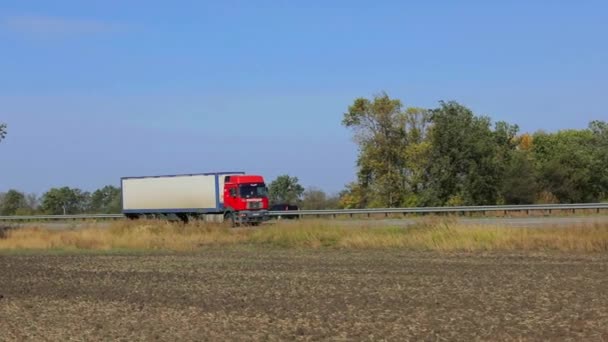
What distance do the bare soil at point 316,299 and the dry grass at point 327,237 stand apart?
99.3 inches

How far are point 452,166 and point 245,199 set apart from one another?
61.3ft

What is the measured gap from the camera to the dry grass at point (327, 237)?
22422mm

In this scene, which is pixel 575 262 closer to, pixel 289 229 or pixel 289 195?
pixel 289 229

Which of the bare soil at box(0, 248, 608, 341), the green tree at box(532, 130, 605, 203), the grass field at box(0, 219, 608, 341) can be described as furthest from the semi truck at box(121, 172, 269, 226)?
the green tree at box(532, 130, 605, 203)

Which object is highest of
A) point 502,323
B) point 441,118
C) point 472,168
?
point 441,118

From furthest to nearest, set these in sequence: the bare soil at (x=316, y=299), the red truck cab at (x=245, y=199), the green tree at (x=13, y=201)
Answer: the green tree at (x=13, y=201) < the red truck cab at (x=245, y=199) < the bare soil at (x=316, y=299)

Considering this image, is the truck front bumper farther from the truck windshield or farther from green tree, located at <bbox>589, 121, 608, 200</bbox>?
green tree, located at <bbox>589, 121, 608, 200</bbox>

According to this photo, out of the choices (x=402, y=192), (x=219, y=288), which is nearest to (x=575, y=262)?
(x=219, y=288)

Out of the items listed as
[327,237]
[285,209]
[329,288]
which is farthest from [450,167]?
[329,288]

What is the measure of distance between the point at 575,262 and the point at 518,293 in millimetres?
6267

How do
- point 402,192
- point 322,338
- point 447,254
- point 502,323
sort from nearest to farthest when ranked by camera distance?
1. point 322,338
2. point 502,323
3. point 447,254
4. point 402,192

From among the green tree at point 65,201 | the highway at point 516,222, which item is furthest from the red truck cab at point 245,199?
the green tree at point 65,201

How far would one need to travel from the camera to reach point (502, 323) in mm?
9664

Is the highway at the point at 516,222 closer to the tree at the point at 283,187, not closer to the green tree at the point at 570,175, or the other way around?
the green tree at the point at 570,175
